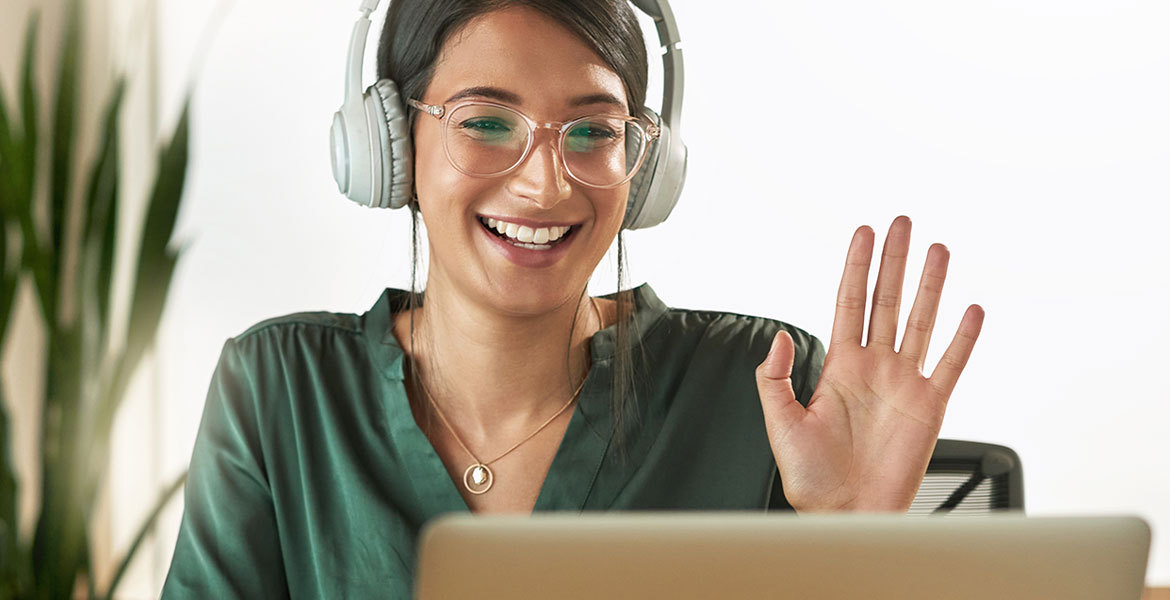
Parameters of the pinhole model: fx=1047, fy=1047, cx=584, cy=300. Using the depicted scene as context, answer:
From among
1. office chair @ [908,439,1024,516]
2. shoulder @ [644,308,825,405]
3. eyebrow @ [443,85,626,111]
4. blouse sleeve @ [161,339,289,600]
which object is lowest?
blouse sleeve @ [161,339,289,600]

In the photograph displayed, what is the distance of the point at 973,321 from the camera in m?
1.12

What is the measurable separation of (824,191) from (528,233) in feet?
4.57

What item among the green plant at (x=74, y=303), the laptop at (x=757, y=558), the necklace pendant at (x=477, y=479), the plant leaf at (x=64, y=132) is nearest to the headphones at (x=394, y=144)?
the necklace pendant at (x=477, y=479)

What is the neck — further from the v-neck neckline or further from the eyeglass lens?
the eyeglass lens

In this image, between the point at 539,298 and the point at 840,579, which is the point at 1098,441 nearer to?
the point at 539,298

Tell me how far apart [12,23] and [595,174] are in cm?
162

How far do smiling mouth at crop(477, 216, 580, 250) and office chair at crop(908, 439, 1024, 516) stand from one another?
569mm

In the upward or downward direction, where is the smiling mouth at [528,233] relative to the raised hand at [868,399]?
upward

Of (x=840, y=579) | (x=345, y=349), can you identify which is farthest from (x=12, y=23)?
(x=840, y=579)

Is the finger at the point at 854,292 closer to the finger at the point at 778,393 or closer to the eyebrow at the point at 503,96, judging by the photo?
the finger at the point at 778,393

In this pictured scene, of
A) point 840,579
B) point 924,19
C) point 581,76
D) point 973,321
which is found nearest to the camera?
point 840,579

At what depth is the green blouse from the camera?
4.05 feet

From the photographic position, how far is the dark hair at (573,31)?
1231mm

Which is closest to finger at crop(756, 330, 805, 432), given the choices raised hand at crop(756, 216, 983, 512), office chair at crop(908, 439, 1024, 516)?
raised hand at crop(756, 216, 983, 512)
